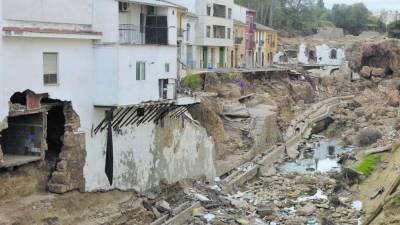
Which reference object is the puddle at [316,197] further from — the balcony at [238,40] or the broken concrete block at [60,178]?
the balcony at [238,40]

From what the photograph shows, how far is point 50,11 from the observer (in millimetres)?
21094

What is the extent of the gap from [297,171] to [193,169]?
12.4m

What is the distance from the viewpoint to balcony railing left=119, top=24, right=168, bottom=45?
25156 mm

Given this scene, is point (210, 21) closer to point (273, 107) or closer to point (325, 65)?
point (273, 107)

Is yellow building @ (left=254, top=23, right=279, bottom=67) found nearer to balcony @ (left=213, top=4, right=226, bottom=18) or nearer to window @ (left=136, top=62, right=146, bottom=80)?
balcony @ (left=213, top=4, right=226, bottom=18)

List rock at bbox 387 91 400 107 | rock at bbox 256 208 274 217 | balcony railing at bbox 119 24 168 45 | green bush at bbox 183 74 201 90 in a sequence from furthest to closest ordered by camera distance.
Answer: rock at bbox 387 91 400 107, green bush at bbox 183 74 201 90, rock at bbox 256 208 274 217, balcony railing at bbox 119 24 168 45

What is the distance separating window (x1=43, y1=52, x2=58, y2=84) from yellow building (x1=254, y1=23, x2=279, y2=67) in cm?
5536

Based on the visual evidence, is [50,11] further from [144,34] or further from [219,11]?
[219,11]

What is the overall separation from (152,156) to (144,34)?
531 centimetres

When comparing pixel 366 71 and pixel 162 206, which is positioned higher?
pixel 366 71

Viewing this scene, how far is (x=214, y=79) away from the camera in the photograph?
4966 centimetres

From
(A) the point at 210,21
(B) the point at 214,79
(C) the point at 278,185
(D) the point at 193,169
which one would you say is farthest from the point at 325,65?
(D) the point at 193,169

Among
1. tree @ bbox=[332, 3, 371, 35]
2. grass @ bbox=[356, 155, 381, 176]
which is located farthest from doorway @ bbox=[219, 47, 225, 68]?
tree @ bbox=[332, 3, 371, 35]

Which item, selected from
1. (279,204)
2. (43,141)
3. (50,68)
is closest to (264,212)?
(279,204)
